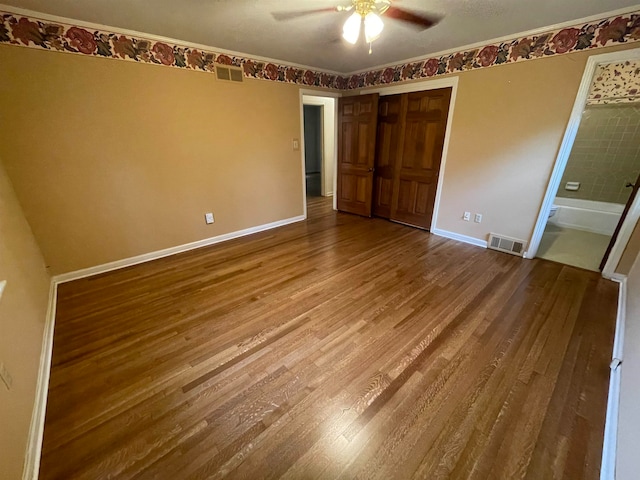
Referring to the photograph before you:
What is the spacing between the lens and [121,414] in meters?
1.38

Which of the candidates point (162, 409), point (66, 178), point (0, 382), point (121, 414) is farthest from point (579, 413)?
point (66, 178)

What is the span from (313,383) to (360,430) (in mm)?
362

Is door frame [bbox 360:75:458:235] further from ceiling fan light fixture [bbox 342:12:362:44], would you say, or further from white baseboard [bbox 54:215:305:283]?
white baseboard [bbox 54:215:305:283]

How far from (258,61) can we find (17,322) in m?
3.53

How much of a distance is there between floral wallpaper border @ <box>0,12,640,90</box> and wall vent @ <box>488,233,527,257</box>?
6.33 feet

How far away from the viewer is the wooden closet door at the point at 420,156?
137 inches

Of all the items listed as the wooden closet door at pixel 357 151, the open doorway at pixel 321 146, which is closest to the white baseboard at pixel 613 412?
the wooden closet door at pixel 357 151

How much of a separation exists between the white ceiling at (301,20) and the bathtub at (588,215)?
119 inches

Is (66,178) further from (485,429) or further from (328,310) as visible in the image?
(485,429)

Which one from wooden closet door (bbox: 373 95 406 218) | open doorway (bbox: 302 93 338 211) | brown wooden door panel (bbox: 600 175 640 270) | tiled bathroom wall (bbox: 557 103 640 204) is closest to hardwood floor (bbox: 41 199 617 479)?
brown wooden door panel (bbox: 600 175 640 270)

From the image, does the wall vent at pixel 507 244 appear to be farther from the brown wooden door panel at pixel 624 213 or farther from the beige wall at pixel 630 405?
the beige wall at pixel 630 405

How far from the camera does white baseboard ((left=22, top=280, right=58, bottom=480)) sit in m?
1.12

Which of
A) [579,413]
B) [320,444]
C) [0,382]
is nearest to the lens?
[0,382]

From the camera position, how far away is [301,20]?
2238mm
